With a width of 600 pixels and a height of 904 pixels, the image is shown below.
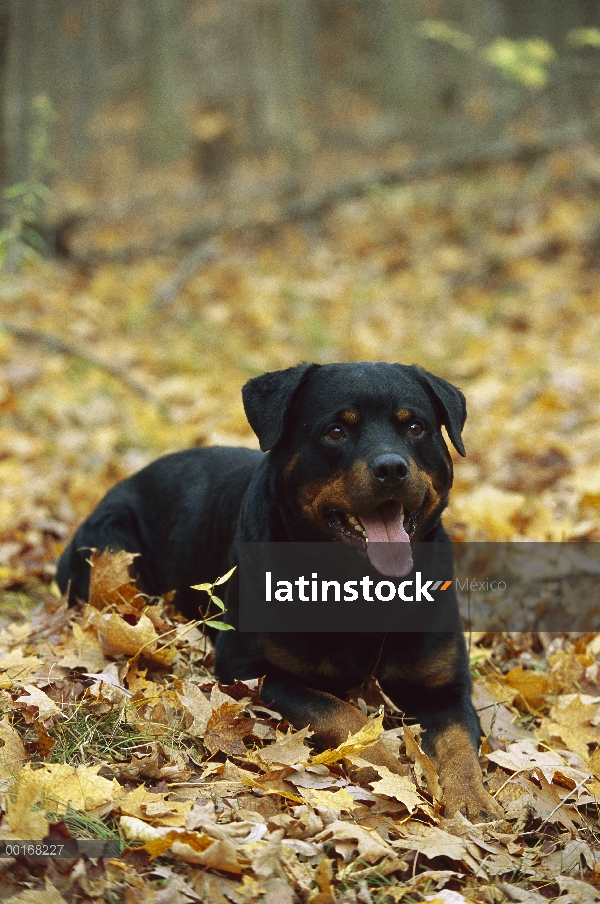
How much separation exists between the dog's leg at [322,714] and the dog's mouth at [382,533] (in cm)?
51

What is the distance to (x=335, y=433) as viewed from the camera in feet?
11.4

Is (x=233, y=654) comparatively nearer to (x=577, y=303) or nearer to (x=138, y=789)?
(x=138, y=789)

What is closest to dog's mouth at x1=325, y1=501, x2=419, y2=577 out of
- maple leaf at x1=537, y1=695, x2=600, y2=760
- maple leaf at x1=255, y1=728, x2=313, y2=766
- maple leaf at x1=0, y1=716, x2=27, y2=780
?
maple leaf at x1=255, y1=728, x2=313, y2=766

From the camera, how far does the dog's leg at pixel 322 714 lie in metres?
3.11

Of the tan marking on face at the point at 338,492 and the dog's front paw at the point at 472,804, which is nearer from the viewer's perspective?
the dog's front paw at the point at 472,804

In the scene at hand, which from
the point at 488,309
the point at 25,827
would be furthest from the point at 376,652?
the point at 488,309

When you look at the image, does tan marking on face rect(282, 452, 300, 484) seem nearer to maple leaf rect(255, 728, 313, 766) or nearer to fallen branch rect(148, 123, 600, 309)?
maple leaf rect(255, 728, 313, 766)

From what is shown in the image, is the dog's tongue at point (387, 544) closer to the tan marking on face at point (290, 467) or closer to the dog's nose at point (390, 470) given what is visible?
the dog's nose at point (390, 470)

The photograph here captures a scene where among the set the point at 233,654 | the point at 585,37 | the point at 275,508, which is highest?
the point at 585,37

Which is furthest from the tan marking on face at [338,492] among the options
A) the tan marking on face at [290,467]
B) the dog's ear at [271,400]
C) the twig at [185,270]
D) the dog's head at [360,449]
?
the twig at [185,270]

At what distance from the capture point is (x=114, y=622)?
3.47m

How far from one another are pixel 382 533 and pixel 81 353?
5195 mm

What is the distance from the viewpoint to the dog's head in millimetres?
3301

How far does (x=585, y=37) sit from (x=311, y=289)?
13.4ft
